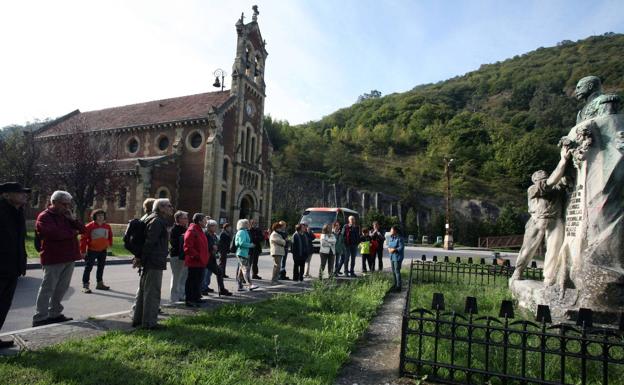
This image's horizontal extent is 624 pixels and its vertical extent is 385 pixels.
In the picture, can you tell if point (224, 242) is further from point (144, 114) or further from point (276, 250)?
point (144, 114)

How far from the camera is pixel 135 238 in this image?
5.02m

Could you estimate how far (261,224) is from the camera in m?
35.2

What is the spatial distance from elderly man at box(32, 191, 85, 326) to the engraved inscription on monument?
7478mm

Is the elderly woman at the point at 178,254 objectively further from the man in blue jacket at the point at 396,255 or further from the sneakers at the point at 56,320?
the man in blue jacket at the point at 396,255

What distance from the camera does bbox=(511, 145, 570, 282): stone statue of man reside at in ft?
19.8

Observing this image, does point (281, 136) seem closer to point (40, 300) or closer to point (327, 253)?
point (327, 253)

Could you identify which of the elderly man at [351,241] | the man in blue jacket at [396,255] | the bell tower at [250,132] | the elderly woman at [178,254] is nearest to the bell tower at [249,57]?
the bell tower at [250,132]

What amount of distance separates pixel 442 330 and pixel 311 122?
106143 millimetres

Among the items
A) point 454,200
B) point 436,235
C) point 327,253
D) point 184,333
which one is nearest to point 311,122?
point 454,200

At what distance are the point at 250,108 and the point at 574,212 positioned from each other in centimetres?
2936

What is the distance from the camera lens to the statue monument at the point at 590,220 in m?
4.89

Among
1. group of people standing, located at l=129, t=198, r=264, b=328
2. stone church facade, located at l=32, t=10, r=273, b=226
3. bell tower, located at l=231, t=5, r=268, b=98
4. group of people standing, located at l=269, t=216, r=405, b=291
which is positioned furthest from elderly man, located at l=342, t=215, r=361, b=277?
bell tower, located at l=231, t=5, r=268, b=98

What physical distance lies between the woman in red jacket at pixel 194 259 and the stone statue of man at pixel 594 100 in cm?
663

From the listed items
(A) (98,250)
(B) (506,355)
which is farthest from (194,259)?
(B) (506,355)
